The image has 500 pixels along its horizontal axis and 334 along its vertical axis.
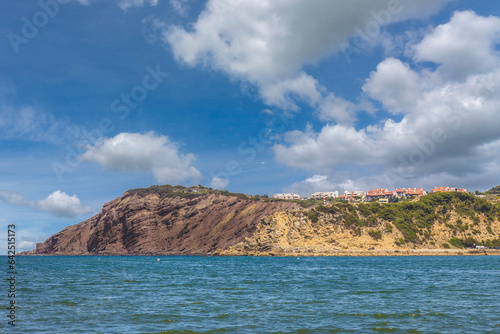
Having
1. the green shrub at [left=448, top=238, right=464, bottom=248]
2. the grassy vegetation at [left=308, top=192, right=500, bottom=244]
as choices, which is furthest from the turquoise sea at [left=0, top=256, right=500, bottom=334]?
the green shrub at [left=448, top=238, right=464, bottom=248]

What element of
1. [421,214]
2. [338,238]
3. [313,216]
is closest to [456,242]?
[421,214]

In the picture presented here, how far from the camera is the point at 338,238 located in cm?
14675

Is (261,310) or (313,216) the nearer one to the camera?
(261,310)

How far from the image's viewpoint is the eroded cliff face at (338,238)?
466 feet

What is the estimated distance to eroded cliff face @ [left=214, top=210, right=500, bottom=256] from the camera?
142000 millimetres

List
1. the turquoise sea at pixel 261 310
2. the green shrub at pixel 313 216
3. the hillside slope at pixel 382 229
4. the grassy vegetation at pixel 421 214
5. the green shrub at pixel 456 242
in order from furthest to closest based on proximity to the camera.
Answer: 1. the grassy vegetation at pixel 421 214
2. the green shrub at pixel 456 242
3. the green shrub at pixel 313 216
4. the hillside slope at pixel 382 229
5. the turquoise sea at pixel 261 310

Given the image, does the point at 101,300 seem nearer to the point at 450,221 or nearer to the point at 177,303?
the point at 177,303

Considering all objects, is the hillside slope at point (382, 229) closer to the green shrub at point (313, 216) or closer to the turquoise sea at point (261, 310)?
the green shrub at point (313, 216)

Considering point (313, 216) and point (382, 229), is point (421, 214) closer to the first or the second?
point (382, 229)

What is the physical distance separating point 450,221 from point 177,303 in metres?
158

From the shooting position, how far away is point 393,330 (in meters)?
19.2

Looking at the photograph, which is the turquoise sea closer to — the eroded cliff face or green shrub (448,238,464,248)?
the eroded cliff face

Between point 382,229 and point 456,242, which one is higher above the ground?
point 382,229

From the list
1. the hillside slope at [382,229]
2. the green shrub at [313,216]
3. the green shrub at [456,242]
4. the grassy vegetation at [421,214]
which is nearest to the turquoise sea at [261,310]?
the hillside slope at [382,229]
